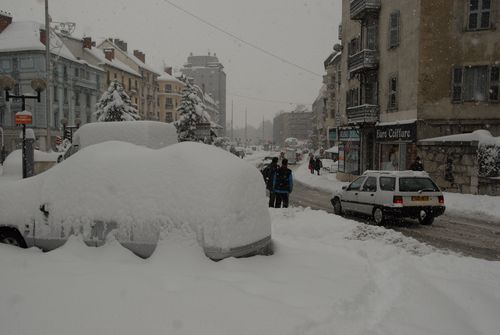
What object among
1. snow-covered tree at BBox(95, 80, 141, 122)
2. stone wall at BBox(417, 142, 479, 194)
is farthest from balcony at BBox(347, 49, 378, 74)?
snow-covered tree at BBox(95, 80, 141, 122)

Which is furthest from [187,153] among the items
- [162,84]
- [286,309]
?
[162,84]

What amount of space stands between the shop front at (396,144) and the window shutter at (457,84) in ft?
7.73

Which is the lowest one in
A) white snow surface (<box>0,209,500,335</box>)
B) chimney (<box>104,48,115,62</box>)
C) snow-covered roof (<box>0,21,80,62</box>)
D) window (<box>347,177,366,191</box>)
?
white snow surface (<box>0,209,500,335</box>)

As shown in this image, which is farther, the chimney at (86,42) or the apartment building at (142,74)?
the apartment building at (142,74)

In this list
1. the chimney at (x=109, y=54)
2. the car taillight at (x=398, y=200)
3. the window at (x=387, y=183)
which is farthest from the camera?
the chimney at (x=109, y=54)

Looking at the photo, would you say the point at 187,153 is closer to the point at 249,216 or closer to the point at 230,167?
the point at 230,167

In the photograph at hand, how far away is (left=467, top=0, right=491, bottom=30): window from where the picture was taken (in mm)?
19844

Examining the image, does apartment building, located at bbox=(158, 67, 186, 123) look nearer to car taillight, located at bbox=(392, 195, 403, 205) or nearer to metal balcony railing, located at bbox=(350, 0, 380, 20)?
metal balcony railing, located at bbox=(350, 0, 380, 20)

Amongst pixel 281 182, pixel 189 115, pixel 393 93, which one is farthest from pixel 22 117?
pixel 189 115

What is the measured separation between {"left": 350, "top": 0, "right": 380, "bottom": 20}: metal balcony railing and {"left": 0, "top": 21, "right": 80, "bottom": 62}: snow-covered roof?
106 ft

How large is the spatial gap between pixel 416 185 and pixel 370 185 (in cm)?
138

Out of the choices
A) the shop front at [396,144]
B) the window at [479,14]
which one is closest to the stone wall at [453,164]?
the shop front at [396,144]

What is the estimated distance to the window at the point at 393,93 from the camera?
23.2 meters

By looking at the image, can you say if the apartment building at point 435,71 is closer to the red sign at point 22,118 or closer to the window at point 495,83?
the window at point 495,83
